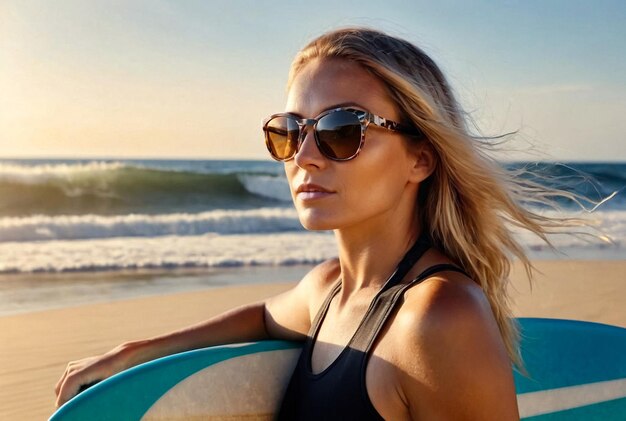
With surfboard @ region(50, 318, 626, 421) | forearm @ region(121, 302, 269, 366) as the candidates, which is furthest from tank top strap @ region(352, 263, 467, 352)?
forearm @ region(121, 302, 269, 366)

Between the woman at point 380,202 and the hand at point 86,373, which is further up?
the woman at point 380,202

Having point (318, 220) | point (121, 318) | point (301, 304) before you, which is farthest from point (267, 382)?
point (121, 318)

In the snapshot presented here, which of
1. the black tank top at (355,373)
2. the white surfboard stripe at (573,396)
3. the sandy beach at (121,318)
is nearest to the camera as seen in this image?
the black tank top at (355,373)

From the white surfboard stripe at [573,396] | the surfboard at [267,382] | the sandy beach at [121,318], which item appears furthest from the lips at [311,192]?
the sandy beach at [121,318]

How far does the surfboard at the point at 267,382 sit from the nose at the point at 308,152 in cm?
61

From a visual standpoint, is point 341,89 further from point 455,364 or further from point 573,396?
point 573,396

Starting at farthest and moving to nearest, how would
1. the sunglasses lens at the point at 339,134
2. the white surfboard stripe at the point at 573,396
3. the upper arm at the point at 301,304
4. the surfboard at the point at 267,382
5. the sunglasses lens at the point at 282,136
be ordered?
the white surfboard stripe at the point at 573,396 < the upper arm at the point at 301,304 < the surfboard at the point at 267,382 < the sunglasses lens at the point at 282,136 < the sunglasses lens at the point at 339,134

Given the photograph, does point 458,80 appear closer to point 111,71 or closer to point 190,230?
point 190,230

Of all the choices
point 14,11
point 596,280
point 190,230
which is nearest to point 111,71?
point 14,11

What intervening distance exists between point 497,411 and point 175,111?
25.0 m

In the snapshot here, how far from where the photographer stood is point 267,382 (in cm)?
215

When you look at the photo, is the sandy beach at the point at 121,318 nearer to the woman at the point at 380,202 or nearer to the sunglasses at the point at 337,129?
the woman at the point at 380,202

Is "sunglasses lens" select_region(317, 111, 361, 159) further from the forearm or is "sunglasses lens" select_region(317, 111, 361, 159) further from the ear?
the forearm

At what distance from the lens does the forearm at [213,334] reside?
2.26 metres
